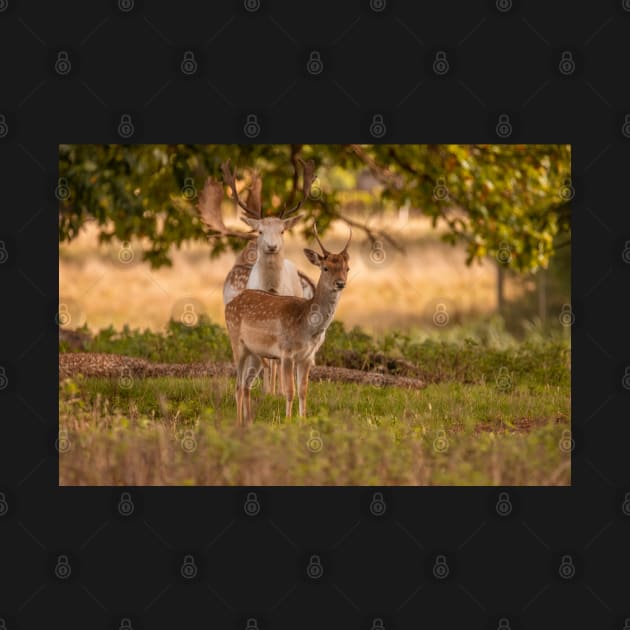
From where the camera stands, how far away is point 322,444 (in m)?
8.60

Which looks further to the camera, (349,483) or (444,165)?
(444,165)

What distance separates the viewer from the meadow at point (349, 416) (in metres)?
8.06

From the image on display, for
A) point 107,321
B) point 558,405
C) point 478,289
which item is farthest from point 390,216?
point 558,405

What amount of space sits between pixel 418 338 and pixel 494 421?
613cm

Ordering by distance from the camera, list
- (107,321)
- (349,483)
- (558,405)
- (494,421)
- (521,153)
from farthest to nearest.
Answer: (107,321) → (521,153) → (558,405) → (494,421) → (349,483)

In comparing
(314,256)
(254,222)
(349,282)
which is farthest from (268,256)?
(349,282)

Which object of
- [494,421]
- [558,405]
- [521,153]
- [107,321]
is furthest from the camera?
[107,321]

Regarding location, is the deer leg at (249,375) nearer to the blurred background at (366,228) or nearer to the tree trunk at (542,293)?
the blurred background at (366,228)

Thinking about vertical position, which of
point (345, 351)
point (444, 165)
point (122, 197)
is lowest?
point (345, 351)

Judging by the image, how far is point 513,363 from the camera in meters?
13.9

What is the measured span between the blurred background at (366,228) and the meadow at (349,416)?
3.00 ft

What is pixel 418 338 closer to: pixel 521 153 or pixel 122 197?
pixel 521 153

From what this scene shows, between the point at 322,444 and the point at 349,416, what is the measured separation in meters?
1.86

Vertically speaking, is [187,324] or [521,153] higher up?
[521,153]
